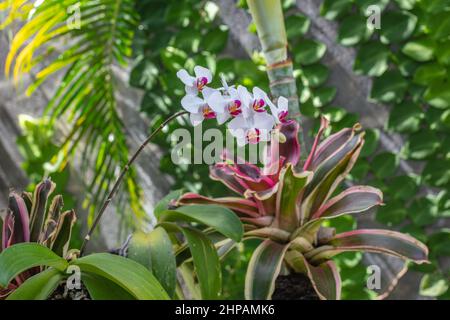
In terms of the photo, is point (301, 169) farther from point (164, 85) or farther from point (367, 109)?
point (164, 85)

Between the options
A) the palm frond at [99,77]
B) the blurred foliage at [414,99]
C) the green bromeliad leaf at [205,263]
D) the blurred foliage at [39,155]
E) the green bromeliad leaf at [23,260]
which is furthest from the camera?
the blurred foliage at [39,155]

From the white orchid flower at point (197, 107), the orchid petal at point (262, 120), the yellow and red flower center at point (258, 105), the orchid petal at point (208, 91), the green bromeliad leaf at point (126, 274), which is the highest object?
the orchid petal at point (208, 91)

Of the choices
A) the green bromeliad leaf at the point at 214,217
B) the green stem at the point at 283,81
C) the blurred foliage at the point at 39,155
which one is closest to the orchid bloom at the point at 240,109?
the green bromeliad leaf at the point at 214,217

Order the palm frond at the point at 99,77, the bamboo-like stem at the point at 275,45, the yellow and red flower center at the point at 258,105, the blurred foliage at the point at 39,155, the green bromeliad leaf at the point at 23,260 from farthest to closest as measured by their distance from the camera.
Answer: the blurred foliage at the point at 39,155
the palm frond at the point at 99,77
the bamboo-like stem at the point at 275,45
the yellow and red flower center at the point at 258,105
the green bromeliad leaf at the point at 23,260

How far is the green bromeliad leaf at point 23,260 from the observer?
0.85m

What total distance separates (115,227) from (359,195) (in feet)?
4.31

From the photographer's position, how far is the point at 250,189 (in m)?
1.22

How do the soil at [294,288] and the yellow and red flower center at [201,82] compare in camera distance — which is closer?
the yellow and red flower center at [201,82]

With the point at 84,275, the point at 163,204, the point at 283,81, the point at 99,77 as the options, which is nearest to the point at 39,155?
the point at 99,77

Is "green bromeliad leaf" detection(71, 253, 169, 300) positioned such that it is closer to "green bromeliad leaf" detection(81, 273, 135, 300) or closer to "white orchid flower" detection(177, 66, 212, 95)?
"green bromeliad leaf" detection(81, 273, 135, 300)

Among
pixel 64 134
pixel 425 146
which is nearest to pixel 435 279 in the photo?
pixel 425 146

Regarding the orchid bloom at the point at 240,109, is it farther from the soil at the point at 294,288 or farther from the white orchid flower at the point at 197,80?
the soil at the point at 294,288

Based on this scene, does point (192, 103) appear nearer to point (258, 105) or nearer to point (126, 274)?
point (258, 105)

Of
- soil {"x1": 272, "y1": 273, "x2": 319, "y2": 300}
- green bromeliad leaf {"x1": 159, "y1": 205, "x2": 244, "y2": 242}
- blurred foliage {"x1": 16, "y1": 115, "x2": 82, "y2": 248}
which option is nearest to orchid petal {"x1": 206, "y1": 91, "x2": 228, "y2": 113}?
green bromeliad leaf {"x1": 159, "y1": 205, "x2": 244, "y2": 242}
